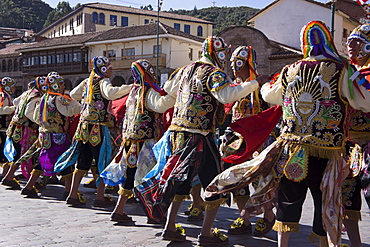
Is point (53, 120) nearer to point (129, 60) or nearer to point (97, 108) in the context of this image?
point (97, 108)

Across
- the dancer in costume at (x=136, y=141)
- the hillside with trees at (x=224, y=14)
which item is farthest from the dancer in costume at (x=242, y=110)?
the hillside with trees at (x=224, y=14)

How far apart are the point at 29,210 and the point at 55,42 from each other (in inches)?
1860

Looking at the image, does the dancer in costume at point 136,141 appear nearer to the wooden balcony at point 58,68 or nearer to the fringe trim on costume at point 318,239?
the fringe trim on costume at point 318,239

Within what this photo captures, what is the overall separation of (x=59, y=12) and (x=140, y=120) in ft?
316

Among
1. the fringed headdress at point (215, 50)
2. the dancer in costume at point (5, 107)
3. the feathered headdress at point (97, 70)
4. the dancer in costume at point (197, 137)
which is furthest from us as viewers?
the dancer in costume at point (5, 107)

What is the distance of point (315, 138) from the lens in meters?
4.14

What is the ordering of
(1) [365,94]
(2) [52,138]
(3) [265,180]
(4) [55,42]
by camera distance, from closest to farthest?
(1) [365,94] → (3) [265,180] → (2) [52,138] → (4) [55,42]

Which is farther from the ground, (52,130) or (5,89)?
(5,89)

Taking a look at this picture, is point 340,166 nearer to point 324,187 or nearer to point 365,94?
point 324,187

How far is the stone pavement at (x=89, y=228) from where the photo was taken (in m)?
5.26

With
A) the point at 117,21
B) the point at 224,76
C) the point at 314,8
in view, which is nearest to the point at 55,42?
the point at 117,21

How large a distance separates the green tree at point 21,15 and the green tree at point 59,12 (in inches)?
207

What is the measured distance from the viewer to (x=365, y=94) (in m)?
4.04

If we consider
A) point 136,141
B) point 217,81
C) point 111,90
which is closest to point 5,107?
point 111,90
